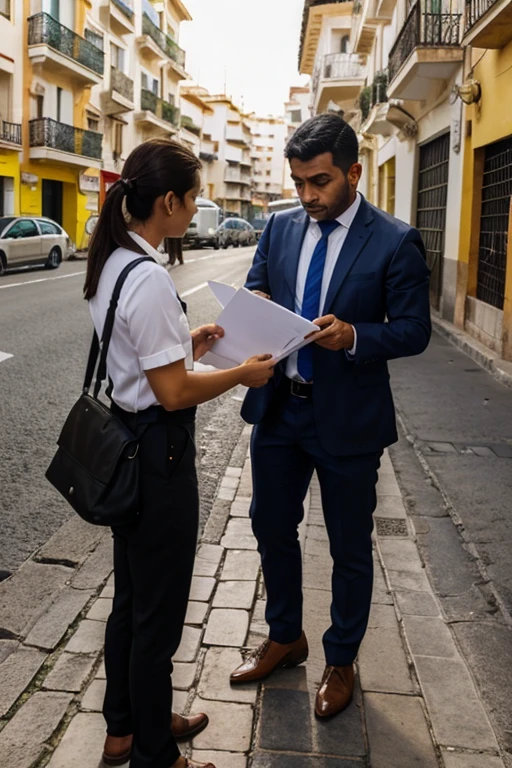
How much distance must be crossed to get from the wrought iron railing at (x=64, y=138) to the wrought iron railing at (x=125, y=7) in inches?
297

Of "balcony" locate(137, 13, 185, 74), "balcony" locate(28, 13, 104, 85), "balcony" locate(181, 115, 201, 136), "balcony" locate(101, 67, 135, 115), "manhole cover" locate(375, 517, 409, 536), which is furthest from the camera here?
"balcony" locate(181, 115, 201, 136)

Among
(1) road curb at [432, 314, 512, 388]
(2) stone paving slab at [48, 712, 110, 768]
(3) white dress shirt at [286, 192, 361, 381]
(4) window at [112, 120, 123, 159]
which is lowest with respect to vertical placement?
(2) stone paving slab at [48, 712, 110, 768]

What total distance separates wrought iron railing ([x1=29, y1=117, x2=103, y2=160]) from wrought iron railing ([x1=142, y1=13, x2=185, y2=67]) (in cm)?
1146

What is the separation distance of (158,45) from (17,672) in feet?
154

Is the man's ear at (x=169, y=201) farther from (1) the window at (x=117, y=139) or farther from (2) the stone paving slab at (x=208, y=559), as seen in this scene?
(1) the window at (x=117, y=139)

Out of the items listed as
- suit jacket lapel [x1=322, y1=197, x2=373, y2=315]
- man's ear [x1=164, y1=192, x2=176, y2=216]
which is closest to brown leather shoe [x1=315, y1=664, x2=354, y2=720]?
suit jacket lapel [x1=322, y1=197, x2=373, y2=315]

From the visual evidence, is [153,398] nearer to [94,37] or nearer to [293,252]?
[293,252]

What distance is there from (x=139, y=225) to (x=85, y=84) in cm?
3535

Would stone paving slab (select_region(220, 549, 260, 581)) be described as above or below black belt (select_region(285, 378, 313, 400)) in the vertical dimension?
below

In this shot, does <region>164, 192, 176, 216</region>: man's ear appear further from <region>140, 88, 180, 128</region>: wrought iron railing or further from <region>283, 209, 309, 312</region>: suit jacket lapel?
<region>140, 88, 180, 128</region>: wrought iron railing

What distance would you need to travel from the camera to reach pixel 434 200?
1658cm

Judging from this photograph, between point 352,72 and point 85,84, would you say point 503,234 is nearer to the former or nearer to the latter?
point 352,72

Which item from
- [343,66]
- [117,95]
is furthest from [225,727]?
[117,95]

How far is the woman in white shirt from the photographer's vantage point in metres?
2.14
